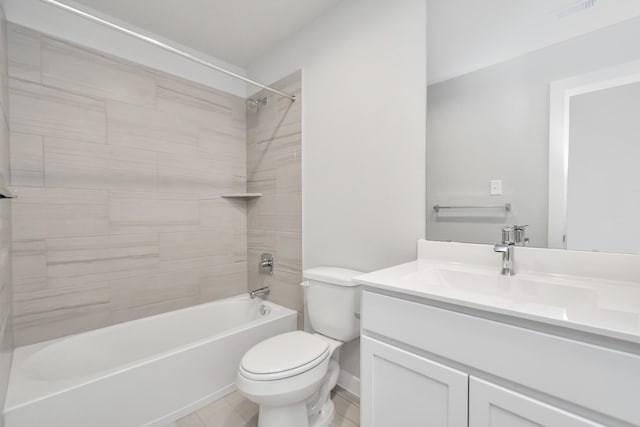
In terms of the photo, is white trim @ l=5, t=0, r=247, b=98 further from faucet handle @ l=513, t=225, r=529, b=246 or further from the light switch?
faucet handle @ l=513, t=225, r=529, b=246

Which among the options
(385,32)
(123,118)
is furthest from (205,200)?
(385,32)

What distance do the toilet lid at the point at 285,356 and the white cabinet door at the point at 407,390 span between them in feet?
1.06

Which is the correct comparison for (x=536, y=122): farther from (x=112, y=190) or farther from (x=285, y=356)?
(x=112, y=190)

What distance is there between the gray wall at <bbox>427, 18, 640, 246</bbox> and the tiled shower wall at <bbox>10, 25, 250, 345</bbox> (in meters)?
A: 1.10

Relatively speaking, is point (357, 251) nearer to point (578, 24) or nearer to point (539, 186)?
point (539, 186)

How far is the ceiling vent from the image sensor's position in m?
0.99

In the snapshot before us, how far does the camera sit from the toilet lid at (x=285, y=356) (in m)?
1.19

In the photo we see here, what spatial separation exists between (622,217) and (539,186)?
0.25m

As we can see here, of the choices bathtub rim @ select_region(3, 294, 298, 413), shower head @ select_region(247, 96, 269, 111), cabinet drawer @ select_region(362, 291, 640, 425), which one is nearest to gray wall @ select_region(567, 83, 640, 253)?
cabinet drawer @ select_region(362, 291, 640, 425)

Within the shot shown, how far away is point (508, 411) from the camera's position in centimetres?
72

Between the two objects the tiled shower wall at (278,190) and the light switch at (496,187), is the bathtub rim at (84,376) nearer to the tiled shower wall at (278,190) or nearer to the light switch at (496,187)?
the tiled shower wall at (278,190)

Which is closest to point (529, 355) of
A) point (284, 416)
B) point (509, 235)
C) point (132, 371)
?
point (509, 235)

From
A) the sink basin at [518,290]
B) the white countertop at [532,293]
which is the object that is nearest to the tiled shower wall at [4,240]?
the white countertop at [532,293]

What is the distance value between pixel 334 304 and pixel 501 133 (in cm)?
116
